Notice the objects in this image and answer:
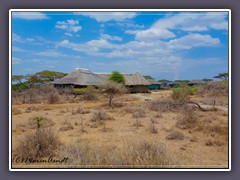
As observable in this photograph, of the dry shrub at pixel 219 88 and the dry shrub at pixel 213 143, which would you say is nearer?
the dry shrub at pixel 219 88

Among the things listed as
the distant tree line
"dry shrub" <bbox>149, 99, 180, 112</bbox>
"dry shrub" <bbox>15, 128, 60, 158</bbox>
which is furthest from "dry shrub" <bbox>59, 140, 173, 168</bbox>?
"dry shrub" <bbox>149, 99, 180, 112</bbox>

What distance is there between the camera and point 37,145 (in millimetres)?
3389

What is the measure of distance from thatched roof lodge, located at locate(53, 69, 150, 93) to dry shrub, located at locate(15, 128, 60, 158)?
7590mm

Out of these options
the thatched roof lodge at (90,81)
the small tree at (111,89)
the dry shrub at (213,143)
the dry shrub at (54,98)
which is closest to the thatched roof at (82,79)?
the thatched roof lodge at (90,81)

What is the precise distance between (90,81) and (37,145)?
1277 centimetres

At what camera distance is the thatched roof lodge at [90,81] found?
43.4 feet

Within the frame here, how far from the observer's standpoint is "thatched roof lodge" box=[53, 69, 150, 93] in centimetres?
1323

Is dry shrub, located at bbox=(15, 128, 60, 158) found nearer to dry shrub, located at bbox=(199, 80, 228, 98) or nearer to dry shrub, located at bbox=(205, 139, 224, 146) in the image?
dry shrub, located at bbox=(199, 80, 228, 98)

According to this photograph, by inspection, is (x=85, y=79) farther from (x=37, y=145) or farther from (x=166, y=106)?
(x=37, y=145)

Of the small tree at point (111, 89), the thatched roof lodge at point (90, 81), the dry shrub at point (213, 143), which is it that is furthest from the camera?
the thatched roof lodge at point (90, 81)

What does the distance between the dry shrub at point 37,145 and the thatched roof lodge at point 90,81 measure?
7.59 metres

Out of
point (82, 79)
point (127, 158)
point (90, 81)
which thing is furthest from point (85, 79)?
point (127, 158)

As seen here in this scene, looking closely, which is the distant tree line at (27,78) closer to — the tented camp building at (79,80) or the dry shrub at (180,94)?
the dry shrub at (180,94)
